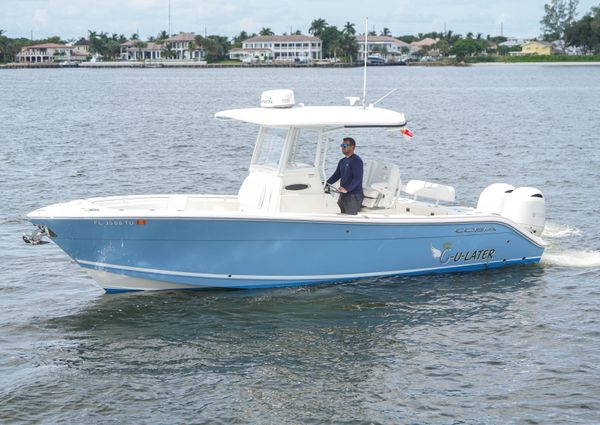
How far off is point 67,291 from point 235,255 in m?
3.27

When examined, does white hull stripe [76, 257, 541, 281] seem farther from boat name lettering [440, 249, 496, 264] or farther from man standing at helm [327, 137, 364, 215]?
man standing at helm [327, 137, 364, 215]

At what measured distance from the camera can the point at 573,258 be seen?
59.4 ft

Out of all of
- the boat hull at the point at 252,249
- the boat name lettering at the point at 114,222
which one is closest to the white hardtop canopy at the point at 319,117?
the boat hull at the point at 252,249

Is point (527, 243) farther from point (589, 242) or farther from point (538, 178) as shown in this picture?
point (538, 178)

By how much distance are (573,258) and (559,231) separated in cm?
240

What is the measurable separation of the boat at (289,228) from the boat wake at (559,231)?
10.5ft

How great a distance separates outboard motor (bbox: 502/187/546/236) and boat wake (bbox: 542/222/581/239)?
3.17m

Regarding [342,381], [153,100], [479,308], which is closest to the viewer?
[342,381]

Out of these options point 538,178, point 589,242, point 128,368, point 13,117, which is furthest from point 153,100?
point 128,368

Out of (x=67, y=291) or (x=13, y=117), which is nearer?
(x=67, y=291)

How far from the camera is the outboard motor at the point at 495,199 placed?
1702 centimetres

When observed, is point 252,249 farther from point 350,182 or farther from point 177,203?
point 350,182

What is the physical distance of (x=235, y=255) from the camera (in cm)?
1444

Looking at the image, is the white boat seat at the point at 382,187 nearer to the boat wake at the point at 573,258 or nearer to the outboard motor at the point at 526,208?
the outboard motor at the point at 526,208
